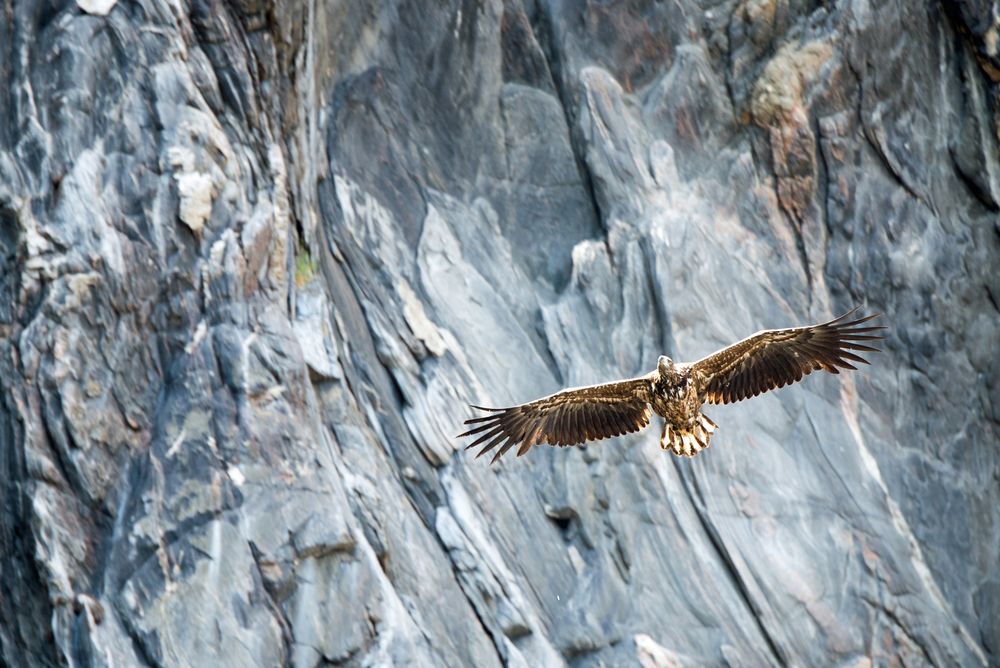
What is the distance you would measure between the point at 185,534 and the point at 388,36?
5950mm

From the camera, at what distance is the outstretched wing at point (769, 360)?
10.7 m

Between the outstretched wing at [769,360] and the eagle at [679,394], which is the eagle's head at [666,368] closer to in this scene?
the eagle at [679,394]

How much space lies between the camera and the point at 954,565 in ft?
44.6

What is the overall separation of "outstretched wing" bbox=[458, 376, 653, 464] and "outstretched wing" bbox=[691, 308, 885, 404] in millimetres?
579

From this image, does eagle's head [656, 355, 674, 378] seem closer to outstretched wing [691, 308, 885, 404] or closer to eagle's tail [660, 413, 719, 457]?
outstretched wing [691, 308, 885, 404]

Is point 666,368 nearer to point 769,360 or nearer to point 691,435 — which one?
point 691,435

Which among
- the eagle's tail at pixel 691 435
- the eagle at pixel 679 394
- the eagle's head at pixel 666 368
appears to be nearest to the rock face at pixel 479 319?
the eagle at pixel 679 394

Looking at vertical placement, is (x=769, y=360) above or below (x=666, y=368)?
below

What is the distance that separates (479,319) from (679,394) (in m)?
3.35

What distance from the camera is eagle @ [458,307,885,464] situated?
35.2ft

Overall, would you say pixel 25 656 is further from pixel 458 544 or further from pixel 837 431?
pixel 837 431

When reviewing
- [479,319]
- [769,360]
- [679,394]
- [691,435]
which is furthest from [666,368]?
[479,319]

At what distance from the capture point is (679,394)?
1074cm

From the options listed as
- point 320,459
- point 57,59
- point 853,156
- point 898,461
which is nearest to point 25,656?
point 320,459
